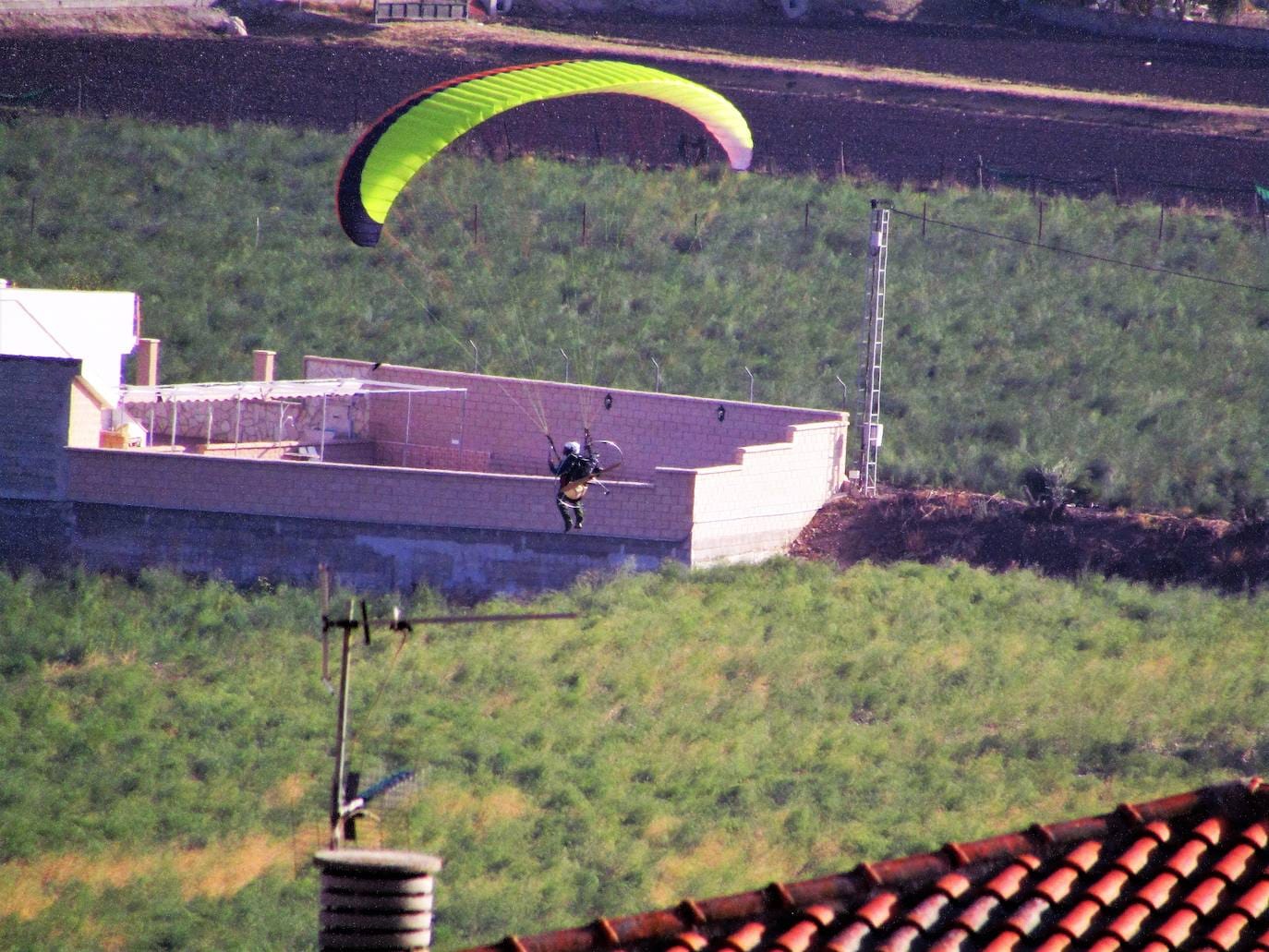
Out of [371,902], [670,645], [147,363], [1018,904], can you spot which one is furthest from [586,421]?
[1018,904]

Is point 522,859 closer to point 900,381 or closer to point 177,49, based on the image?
point 900,381

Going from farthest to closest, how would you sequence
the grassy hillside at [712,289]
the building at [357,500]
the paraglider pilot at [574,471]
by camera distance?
1. the grassy hillside at [712,289]
2. the building at [357,500]
3. the paraglider pilot at [574,471]

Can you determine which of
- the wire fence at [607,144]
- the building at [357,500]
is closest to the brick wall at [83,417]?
the building at [357,500]

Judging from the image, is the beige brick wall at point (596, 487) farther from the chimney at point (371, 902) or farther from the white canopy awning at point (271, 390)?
the chimney at point (371, 902)

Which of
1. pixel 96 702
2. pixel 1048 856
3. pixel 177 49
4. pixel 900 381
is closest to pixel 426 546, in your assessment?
pixel 96 702

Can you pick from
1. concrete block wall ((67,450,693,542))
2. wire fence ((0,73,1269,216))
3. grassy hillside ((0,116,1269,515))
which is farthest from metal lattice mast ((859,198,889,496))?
wire fence ((0,73,1269,216))

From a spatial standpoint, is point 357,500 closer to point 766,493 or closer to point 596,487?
point 596,487
